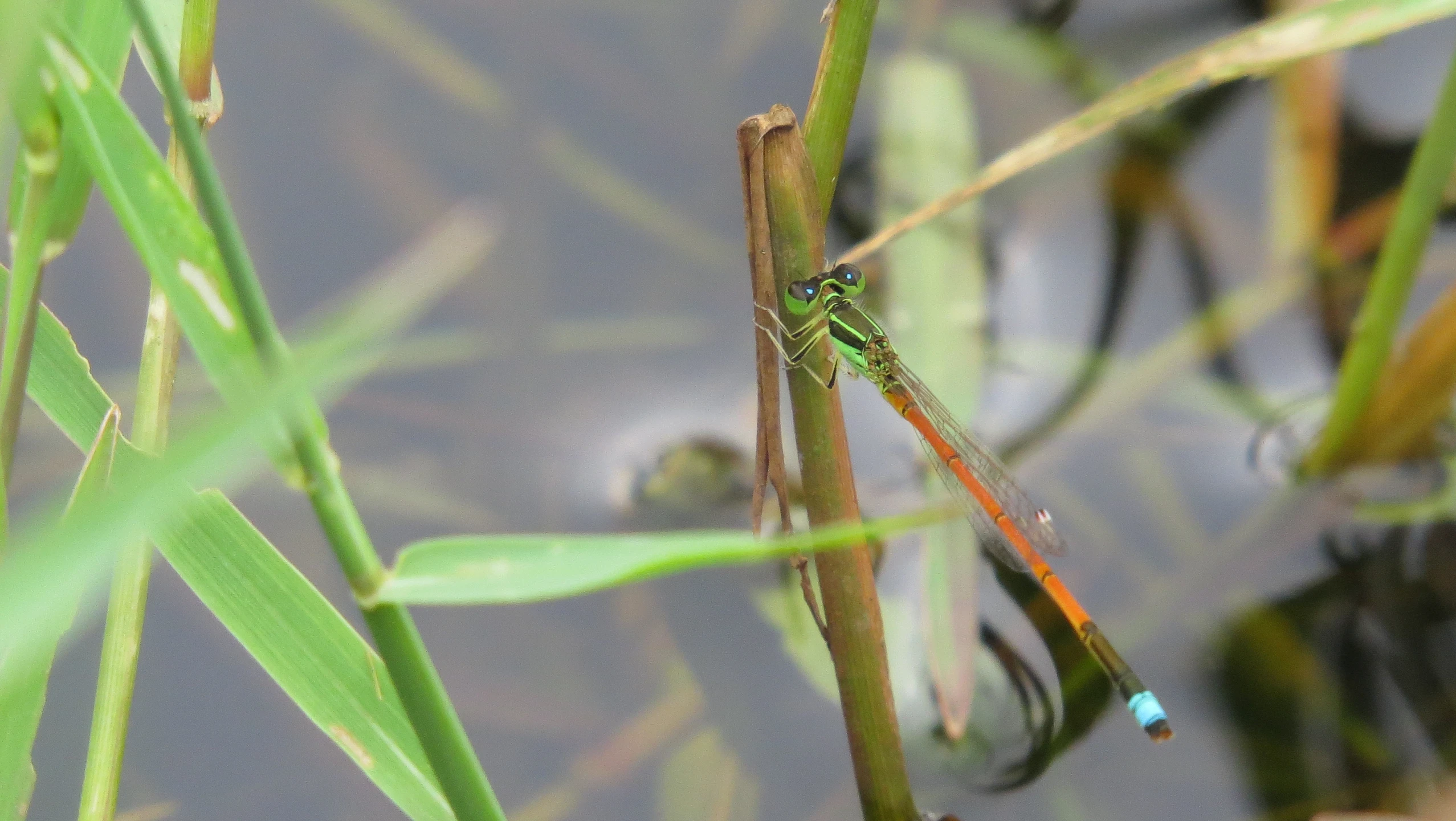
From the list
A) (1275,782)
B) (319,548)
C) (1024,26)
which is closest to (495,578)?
(319,548)

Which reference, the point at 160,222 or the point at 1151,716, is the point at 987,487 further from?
the point at 160,222

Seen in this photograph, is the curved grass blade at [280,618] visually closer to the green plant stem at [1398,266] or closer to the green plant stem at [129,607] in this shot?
the green plant stem at [129,607]

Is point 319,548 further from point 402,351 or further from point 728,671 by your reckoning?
point 728,671

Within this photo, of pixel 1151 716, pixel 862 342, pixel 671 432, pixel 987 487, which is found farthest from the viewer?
pixel 671 432

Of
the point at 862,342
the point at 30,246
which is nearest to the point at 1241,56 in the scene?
the point at 862,342

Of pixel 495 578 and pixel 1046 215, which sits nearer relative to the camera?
pixel 495 578

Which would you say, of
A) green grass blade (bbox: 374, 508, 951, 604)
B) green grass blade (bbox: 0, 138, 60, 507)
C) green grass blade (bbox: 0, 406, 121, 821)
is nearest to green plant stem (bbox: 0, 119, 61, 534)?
green grass blade (bbox: 0, 138, 60, 507)

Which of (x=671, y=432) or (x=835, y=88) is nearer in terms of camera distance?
(x=835, y=88)
